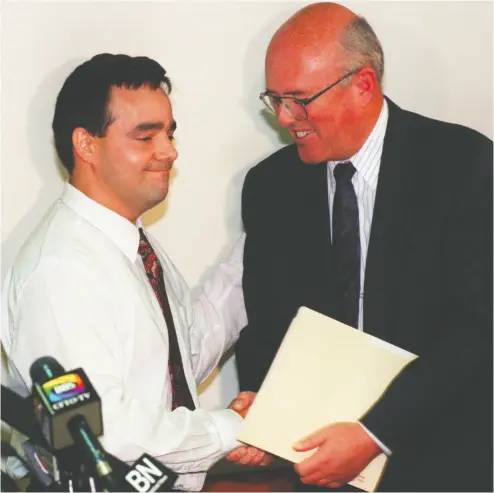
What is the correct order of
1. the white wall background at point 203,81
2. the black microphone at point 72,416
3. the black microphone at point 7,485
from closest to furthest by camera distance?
1. the black microphone at point 72,416
2. the black microphone at point 7,485
3. the white wall background at point 203,81

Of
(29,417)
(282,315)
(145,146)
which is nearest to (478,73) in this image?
(282,315)

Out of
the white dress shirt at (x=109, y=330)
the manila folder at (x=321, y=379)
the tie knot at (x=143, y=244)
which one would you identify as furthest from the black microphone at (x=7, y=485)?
the tie knot at (x=143, y=244)

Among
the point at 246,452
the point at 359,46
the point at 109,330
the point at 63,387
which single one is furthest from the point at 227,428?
the point at 359,46

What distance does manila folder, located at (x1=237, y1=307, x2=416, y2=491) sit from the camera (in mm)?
1938

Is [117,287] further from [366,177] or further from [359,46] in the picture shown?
[359,46]

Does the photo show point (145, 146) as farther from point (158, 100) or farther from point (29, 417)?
point (29, 417)

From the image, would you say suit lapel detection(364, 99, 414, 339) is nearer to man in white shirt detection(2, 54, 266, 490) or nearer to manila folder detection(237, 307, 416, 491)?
manila folder detection(237, 307, 416, 491)

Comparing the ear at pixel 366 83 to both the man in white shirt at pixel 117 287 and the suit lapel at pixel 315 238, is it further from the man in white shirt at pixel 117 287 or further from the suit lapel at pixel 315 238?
the man in white shirt at pixel 117 287

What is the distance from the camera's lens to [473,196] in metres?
1.94

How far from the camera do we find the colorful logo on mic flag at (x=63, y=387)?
1.32 meters

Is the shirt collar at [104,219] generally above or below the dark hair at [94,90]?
below

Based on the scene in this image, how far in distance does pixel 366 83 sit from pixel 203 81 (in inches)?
20.4

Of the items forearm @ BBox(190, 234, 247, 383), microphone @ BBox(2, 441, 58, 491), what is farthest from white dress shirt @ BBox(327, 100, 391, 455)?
microphone @ BBox(2, 441, 58, 491)

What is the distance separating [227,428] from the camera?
1969 millimetres
